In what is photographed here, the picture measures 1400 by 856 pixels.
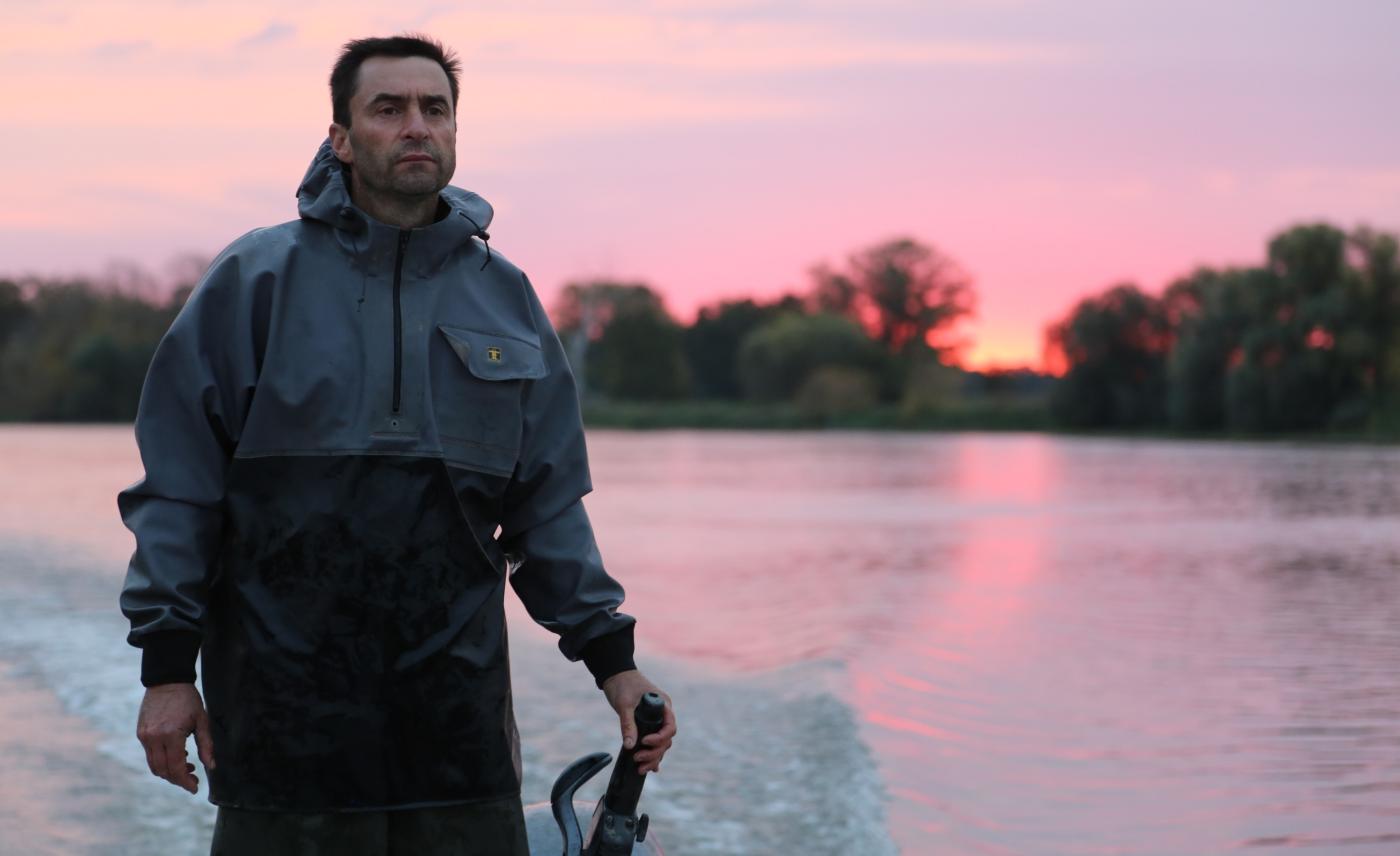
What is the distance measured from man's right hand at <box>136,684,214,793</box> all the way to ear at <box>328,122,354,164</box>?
87 cm

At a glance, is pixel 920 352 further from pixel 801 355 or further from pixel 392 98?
pixel 392 98

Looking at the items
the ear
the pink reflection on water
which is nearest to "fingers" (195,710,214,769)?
the ear

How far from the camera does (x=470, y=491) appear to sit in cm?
258

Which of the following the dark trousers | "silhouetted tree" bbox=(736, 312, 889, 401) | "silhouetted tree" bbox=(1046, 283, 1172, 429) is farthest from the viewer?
"silhouetted tree" bbox=(736, 312, 889, 401)

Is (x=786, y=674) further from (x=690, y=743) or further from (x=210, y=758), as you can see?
(x=210, y=758)

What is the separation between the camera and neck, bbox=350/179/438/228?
2.62 metres

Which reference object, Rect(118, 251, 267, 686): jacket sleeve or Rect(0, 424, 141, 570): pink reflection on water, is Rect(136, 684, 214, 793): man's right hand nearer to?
Rect(118, 251, 267, 686): jacket sleeve

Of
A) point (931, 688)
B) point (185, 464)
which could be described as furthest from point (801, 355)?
point (185, 464)

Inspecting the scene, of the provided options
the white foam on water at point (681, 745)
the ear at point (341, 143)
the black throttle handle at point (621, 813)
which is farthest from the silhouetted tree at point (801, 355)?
the ear at point (341, 143)

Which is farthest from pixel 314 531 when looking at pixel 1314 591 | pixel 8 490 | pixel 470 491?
pixel 8 490

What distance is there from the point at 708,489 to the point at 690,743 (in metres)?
21.3

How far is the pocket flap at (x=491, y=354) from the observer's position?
2576 mm

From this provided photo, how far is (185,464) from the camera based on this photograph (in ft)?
7.97

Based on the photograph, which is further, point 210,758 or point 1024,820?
point 1024,820
